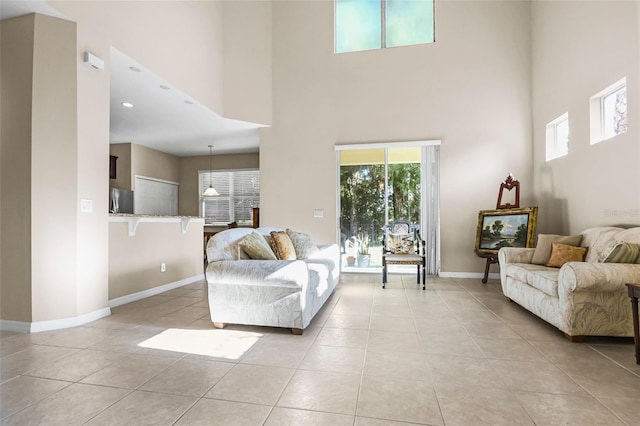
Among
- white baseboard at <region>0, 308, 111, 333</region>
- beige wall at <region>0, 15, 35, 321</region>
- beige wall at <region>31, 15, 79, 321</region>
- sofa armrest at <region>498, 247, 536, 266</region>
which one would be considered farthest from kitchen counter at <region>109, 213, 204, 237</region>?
sofa armrest at <region>498, 247, 536, 266</region>

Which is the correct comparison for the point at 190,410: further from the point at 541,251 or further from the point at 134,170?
the point at 134,170

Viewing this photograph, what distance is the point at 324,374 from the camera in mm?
1959

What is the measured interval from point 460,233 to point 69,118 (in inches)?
218

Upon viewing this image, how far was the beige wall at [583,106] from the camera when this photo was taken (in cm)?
315

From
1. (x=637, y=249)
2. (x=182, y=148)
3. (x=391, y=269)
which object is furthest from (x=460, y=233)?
(x=182, y=148)

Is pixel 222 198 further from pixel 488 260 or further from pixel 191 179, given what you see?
pixel 488 260

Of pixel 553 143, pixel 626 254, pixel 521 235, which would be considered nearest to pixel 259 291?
pixel 626 254

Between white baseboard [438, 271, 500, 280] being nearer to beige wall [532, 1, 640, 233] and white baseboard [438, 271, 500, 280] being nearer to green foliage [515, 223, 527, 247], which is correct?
green foliage [515, 223, 527, 247]

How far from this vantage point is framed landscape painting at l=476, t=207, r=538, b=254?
14.6ft

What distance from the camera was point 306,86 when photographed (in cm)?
588

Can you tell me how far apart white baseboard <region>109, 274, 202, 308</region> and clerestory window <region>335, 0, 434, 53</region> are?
4.91 meters

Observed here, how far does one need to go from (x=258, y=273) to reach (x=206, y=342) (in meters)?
0.68

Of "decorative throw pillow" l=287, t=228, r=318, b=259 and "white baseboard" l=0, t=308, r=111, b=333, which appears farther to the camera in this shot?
"decorative throw pillow" l=287, t=228, r=318, b=259

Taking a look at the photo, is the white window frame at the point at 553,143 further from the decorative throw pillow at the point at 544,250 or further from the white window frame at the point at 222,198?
the white window frame at the point at 222,198
